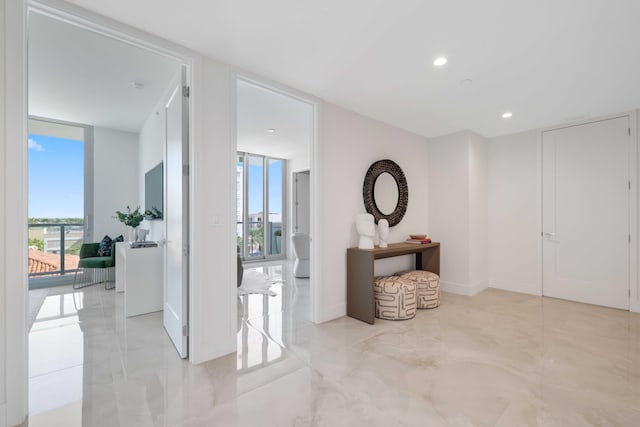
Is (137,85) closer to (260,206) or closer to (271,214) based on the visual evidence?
(260,206)

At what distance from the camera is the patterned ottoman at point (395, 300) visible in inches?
129

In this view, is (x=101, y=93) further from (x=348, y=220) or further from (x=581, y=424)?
(x=581, y=424)

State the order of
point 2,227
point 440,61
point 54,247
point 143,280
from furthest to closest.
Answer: point 54,247 → point 143,280 → point 440,61 → point 2,227

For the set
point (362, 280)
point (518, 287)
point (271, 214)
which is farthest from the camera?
point (271, 214)

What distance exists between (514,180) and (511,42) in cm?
288

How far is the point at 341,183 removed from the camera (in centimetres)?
343

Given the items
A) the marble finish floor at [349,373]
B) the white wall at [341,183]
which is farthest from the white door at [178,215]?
the white wall at [341,183]

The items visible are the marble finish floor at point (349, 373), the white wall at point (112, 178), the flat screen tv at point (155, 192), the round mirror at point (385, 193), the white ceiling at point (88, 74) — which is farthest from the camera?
the white wall at point (112, 178)

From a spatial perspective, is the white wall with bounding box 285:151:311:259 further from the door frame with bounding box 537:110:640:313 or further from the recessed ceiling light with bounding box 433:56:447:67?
the door frame with bounding box 537:110:640:313

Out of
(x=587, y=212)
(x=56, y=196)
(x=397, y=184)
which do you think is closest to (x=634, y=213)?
(x=587, y=212)

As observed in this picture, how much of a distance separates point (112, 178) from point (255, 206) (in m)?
3.03

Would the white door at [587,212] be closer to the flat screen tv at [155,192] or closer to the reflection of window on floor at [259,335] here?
the reflection of window on floor at [259,335]

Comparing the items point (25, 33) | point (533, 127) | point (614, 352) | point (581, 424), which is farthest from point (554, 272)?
point (25, 33)

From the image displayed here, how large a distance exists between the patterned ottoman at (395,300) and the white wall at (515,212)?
2.12 metres
